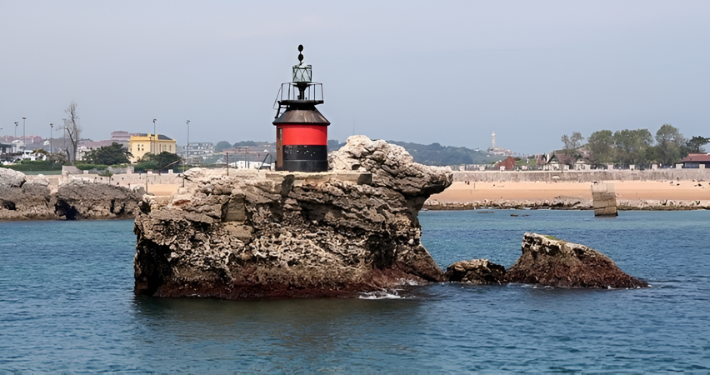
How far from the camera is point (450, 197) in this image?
2653 inches

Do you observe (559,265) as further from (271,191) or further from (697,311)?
(271,191)

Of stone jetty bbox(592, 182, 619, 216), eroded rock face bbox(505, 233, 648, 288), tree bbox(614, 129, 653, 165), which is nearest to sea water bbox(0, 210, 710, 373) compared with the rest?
eroded rock face bbox(505, 233, 648, 288)

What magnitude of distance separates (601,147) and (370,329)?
116m

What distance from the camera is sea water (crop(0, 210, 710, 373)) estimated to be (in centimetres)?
1389

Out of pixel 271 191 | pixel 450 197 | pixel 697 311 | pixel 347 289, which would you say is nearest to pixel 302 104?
pixel 271 191

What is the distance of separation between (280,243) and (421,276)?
4193mm

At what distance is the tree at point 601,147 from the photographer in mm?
123188

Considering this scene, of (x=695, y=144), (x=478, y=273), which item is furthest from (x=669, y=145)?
(x=478, y=273)

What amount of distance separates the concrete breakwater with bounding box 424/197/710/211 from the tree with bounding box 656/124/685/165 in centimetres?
6438

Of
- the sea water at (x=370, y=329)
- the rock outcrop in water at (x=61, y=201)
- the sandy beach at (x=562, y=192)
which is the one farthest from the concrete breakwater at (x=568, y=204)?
the sea water at (x=370, y=329)

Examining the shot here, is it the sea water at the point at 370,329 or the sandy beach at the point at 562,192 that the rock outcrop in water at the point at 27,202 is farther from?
the sandy beach at the point at 562,192

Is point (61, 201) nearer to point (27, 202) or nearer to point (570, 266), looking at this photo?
point (27, 202)

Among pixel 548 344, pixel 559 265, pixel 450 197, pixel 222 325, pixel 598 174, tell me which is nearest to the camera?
pixel 548 344

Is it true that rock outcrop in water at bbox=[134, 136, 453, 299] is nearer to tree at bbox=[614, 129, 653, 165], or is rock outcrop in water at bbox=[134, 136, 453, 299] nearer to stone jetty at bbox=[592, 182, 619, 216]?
stone jetty at bbox=[592, 182, 619, 216]
